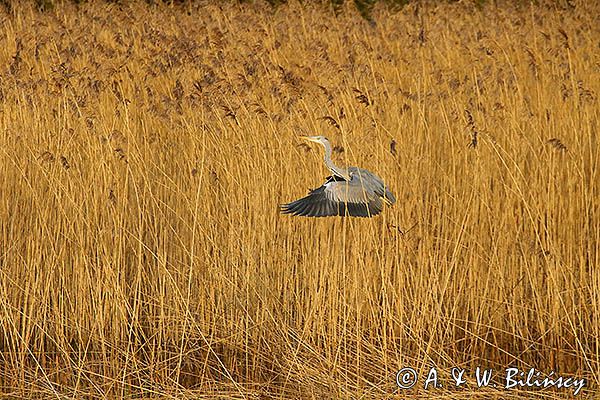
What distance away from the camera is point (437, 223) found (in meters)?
3.34

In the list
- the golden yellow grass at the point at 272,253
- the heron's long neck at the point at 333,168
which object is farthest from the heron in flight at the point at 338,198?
the golden yellow grass at the point at 272,253

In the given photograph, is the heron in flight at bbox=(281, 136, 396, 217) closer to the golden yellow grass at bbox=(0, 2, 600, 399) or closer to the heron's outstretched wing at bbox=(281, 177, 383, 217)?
the heron's outstretched wing at bbox=(281, 177, 383, 217)

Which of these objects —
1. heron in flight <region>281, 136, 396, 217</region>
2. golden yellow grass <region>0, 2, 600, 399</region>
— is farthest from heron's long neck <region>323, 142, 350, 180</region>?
golden yellow grass <region>0, 2, 600, 399</region>

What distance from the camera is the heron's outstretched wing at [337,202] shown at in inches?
107

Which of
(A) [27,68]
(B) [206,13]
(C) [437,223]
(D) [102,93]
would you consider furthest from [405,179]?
(B) [206,13]

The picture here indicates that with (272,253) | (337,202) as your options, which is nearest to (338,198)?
(337,202)

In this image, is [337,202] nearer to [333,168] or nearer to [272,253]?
[333,168]

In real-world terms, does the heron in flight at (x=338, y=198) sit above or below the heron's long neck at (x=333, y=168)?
below

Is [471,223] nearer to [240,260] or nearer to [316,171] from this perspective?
[316,171]

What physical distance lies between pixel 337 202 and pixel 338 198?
0.04 ft

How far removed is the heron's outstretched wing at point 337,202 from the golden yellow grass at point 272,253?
16cm

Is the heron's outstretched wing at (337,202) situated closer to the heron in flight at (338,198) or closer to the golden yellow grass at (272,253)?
the heron in flight at (338,198)

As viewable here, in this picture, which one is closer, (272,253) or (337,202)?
(337,202)

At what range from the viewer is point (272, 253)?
10.4 ft
